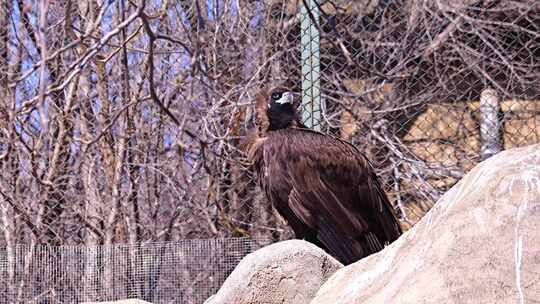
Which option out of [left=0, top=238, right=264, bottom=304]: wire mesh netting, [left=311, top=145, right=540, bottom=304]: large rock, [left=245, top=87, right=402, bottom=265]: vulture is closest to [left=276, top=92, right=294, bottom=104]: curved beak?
[left=245, top=87, right=402, bottom=265]: vulture

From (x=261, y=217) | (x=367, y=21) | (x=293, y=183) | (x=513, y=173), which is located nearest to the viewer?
(x=513, y=173)

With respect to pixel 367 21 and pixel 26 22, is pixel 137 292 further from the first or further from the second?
pixel 367 21

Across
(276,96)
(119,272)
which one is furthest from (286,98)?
(119,272)

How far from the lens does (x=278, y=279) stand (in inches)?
132

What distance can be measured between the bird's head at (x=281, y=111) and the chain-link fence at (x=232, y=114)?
395 millimetres

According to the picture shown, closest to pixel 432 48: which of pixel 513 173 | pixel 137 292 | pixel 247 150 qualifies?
pixel 247 150

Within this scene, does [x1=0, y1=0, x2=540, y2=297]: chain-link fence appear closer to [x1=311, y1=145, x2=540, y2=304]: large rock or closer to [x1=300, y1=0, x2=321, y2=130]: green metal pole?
[x1=300, y1=0, x2=321, y2=130]: green metal pole

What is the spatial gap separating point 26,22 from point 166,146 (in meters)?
1.13

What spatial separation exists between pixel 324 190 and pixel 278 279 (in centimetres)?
141

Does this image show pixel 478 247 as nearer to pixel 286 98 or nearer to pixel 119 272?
pixel 286 98

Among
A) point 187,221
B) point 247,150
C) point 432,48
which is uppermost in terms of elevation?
point 432,48

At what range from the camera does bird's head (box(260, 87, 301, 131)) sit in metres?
4.97

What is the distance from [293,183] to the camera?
15.2 feet

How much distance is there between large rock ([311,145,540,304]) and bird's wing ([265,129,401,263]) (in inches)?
78.5
